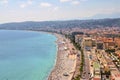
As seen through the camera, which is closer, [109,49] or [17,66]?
[17,66]

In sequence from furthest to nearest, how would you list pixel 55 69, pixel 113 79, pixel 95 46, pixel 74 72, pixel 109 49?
pixel 95 46
pixel 109 49
pixel 55 69
pixel 74 72
pixel 113 79

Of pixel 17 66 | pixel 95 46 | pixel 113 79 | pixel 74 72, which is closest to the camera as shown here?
pixel 113 79

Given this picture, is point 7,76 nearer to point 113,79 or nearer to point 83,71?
point 83,71

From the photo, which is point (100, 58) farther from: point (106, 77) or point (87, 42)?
point (87, 42)

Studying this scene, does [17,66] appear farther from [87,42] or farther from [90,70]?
[87,42]

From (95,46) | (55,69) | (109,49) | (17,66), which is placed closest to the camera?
(55,69)

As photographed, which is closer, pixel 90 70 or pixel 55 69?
pixel 90 70

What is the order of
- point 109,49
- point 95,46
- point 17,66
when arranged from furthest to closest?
point 95,46 → point 109,49 → point 17,66

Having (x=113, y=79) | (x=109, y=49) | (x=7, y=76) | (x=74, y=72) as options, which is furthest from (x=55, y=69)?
(x=109, y=49)

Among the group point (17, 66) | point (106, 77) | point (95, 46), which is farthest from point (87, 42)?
point (106, 77)
